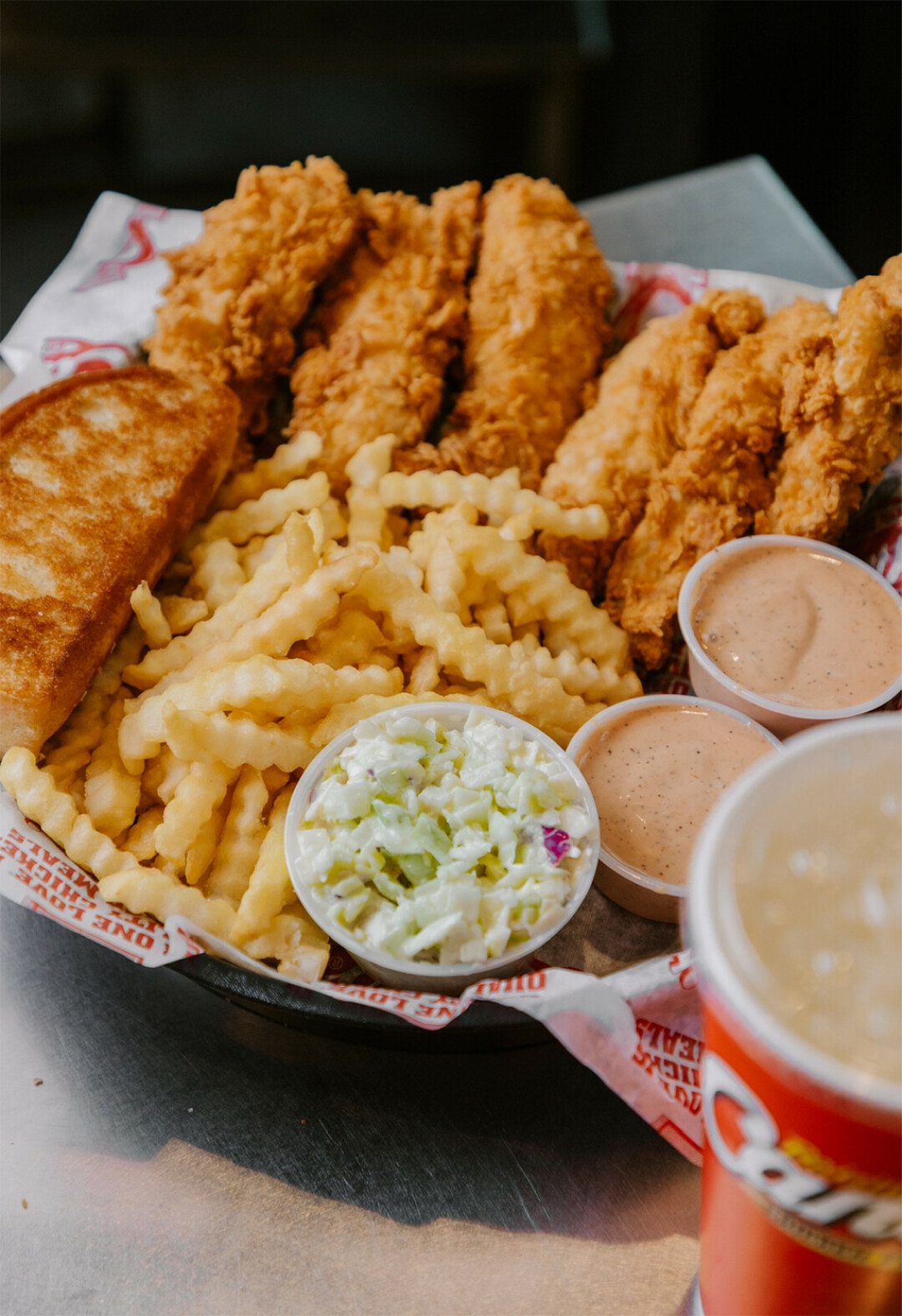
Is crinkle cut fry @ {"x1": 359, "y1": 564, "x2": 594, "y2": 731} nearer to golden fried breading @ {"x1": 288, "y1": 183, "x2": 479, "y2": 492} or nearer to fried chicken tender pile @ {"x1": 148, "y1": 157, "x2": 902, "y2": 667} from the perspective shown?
fried chicken tender pile @ {"x1": 148, "y1": 157, "x2": 902, "y2": 667}

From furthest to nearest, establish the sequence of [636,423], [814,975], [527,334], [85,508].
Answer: [527,334], [636,423], [85,508], [814,975]

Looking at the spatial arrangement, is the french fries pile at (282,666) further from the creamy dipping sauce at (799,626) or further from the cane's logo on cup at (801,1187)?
the cane's logo on cup at (801,1187)

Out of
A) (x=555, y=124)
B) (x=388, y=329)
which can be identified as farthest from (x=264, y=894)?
(x=555, y=124)

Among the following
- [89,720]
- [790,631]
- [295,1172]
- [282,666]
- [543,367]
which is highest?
[543,367]

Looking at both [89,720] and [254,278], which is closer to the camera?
[89,720]

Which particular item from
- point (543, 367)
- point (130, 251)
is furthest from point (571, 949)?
point (130, 251)

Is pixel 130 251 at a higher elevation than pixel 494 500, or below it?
higher

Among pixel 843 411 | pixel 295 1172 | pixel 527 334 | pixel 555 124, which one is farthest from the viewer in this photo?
pixel 555 124

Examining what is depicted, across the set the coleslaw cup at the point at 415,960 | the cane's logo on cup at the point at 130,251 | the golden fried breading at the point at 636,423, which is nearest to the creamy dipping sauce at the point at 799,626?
the golden fried breading at the point at 636,423

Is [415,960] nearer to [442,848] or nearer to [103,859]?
[442,848]

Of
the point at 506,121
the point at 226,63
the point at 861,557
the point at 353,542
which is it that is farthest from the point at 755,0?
the point at 353,542
